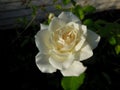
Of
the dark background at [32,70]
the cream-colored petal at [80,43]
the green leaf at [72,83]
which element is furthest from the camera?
the dark background at [32,70]

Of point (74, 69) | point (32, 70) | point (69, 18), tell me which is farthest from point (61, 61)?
point (32, 70)

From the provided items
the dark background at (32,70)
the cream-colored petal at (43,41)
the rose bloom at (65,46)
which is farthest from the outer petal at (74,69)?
the dark background at (32,70)

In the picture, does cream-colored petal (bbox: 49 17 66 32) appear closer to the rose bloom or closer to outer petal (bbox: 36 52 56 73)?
the rose bloom

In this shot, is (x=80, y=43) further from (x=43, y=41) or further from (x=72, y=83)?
(x=72, y=83)

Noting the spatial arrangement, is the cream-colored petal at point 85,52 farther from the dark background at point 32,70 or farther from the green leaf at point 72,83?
the dark background at point 32,70

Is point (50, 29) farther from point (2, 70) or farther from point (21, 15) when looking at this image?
point (21, 15)

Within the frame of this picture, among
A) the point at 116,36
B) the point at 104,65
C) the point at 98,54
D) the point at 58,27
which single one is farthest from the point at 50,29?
the point at 104,65
